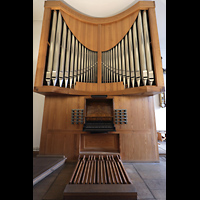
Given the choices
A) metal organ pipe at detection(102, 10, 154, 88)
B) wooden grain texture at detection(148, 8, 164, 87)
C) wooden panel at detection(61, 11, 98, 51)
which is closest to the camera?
wooden grain texture at detection(148, 8, 164, 87)

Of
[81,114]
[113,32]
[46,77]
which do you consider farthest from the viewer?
[113,32]

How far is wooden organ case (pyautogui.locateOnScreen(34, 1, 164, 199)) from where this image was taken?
307 cm

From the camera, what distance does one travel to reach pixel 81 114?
326cm

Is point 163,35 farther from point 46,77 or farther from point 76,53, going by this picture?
point 46,77

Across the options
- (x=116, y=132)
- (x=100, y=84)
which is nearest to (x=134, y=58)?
(x=100, y=84)

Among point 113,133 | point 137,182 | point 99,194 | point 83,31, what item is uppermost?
point 83,31

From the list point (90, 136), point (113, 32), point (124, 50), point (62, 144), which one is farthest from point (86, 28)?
point (62, 144)

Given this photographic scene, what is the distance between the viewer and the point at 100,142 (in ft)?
10.7

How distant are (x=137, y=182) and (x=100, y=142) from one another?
1437 millimetres

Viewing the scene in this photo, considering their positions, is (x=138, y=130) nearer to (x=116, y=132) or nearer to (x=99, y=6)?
(x=116, y=132)

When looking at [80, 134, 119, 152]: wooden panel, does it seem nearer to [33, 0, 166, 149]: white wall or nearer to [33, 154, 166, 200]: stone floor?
[33, 154, 166, 200]: stone floor

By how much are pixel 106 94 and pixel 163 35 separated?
210 inches

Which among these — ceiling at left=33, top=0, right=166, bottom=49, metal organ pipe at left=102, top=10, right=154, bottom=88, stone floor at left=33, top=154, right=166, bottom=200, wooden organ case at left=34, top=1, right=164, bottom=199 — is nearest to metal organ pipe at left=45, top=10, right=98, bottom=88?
wooden organ case at left=34, top=1, right=164, bottom=199

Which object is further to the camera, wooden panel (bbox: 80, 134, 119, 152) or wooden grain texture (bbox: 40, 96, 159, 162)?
wooden panel (bbox: 80, 134, 119, 152)
